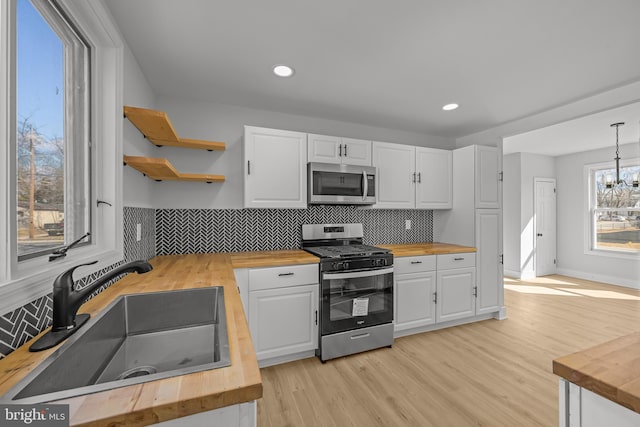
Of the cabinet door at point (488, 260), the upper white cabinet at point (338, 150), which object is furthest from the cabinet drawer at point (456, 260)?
the upper white cabinet at point (338, 150)

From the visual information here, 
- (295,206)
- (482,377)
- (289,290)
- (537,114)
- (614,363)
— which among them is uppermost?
(537,114)

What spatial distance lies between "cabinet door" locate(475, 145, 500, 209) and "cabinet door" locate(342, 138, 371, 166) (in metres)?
1.31

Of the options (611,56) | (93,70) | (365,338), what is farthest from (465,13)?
(365,338)

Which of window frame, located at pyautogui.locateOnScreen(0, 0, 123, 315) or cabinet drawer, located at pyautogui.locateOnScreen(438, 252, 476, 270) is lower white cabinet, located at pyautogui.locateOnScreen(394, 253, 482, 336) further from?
window frame, located at pyautogui.locateOnScreen(0, 0, 123, 315)

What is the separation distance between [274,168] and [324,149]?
1.81 ft

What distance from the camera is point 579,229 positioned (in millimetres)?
5082

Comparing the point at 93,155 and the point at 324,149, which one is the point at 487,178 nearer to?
the point at 324,149

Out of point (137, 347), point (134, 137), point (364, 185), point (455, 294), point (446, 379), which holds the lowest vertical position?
point (446, 379)

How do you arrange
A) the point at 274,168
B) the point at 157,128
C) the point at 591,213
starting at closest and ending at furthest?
the point at 157,128 < the point at 274,168 < the point at 591,213

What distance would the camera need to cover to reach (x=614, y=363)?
27.5 inches

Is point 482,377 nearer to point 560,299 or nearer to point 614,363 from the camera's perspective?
point 614,363

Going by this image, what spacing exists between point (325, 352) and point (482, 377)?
3.98ft

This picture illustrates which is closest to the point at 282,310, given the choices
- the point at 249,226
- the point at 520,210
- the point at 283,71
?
the point at 249,226

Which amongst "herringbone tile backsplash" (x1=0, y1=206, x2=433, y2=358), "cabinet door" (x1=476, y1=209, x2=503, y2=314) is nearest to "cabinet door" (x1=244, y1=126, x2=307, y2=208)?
"herringbone tile backsplash" (x1=0, y1=206, x2=433, y2=358)
